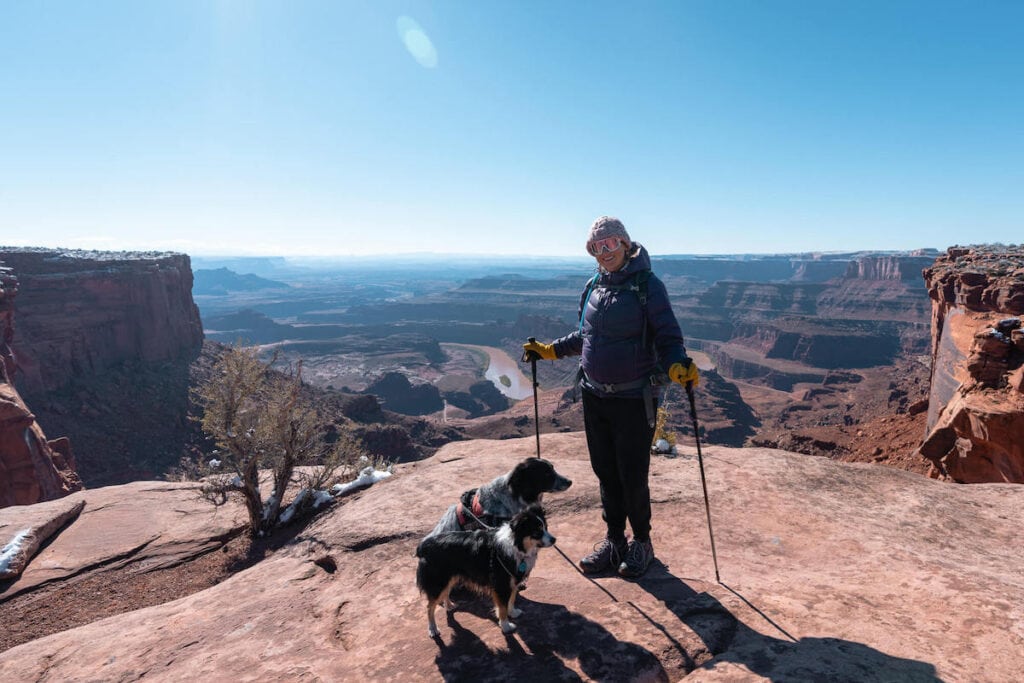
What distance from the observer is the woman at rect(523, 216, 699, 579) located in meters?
3.68

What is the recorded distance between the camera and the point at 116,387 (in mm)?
36938

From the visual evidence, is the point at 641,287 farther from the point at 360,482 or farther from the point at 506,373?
the point at 506,373

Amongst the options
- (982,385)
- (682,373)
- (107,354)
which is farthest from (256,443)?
(107,354)

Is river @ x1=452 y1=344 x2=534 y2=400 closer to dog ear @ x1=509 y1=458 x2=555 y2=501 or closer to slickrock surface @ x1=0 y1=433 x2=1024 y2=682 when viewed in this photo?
slickrock surface @ x1=0 y1=433 x2=1024 y2=682

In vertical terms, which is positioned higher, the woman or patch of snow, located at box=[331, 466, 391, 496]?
the woman

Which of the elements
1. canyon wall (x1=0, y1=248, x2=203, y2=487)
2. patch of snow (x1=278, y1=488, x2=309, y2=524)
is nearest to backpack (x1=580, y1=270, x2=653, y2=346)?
patch of snow (x1=278, y1=488, x2=309, y2=524)

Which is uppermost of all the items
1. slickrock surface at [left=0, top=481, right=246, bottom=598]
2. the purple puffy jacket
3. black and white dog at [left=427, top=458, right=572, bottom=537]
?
the purple puffy jacket

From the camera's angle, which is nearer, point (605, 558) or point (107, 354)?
point (605, 558)

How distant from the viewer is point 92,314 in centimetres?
4069

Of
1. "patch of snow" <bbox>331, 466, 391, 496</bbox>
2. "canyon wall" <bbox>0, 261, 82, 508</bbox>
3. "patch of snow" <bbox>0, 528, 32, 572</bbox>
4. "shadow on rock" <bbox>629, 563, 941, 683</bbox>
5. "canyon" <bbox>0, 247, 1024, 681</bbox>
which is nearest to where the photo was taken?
"shadow on rock" <bbox>629, 563, 941, 683</bbox>

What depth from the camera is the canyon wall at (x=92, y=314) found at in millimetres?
35531

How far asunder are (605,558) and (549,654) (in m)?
1.18

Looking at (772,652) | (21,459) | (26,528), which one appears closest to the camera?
(772,652)

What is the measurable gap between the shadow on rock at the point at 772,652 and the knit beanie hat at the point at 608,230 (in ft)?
9.02
